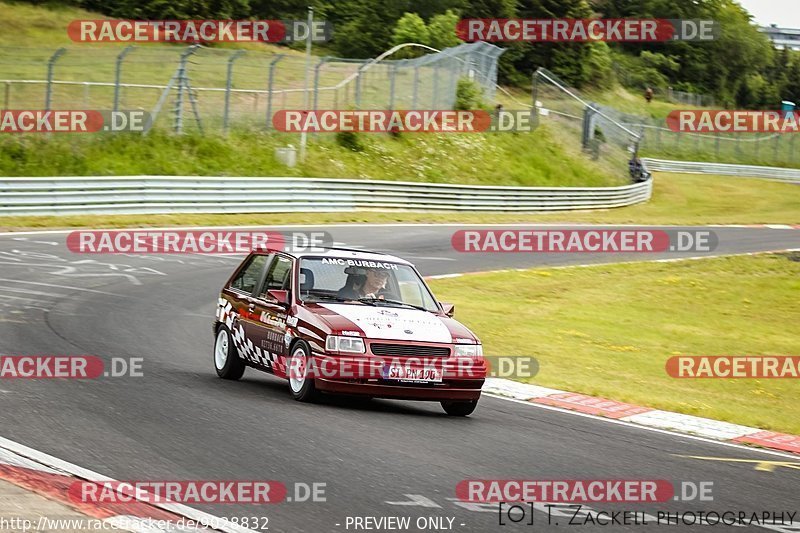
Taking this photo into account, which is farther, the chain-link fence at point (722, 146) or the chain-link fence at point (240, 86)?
the chain-link fence at point (722, 146)

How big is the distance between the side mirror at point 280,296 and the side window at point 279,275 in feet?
0.59

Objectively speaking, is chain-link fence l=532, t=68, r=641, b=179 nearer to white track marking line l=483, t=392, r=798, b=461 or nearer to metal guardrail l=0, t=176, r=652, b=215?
metal guardrail l=0, t=176, r=652, b=215

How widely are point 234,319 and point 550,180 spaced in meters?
37.9

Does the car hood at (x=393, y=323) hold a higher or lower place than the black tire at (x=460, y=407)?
higher

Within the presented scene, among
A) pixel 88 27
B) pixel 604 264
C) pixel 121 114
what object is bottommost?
pixel 604 264

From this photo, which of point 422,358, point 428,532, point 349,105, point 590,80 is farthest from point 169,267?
point 590,80

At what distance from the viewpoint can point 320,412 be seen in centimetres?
1030

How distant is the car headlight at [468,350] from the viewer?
1084cm

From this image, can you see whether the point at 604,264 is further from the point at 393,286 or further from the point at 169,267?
the point at 393,286

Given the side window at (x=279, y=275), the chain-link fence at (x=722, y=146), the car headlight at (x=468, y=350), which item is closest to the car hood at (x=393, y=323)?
the car headlight at (x=468, y=350)

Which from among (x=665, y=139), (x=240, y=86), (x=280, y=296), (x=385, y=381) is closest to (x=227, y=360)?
(x=280, y=296)

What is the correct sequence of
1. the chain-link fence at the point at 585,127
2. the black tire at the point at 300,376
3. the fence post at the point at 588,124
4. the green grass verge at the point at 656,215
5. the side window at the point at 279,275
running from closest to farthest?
the black tire at the point at 300,376 < the side window at the point at 279,275 < the green grass verge at the point at 656,215 < the chain-link fence at the point at 585,127 < the fence post at the point at 588,124

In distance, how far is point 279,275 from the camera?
12.0 meters

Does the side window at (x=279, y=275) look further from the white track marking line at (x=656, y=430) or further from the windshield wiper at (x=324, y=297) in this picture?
the white track marking line at (x=656, y=430)
